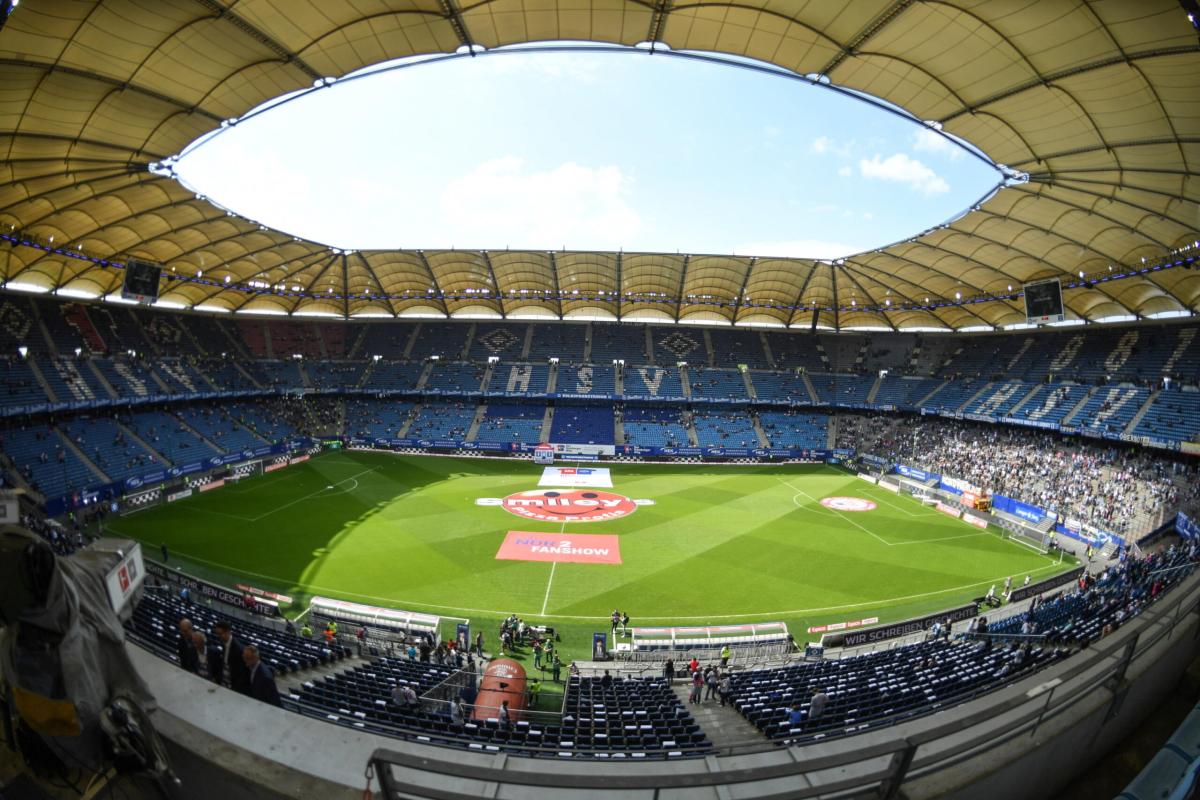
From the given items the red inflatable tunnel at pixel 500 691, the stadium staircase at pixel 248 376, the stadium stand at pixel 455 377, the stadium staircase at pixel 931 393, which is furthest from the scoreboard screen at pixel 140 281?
the stadium staircase at pixel 931 393

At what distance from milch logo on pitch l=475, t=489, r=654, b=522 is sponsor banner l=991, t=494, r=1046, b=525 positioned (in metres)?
24.4

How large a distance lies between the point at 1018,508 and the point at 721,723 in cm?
3441

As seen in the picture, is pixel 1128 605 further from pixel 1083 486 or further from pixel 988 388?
pixel 988 388

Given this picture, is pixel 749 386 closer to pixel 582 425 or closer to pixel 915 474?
pixel 582 425

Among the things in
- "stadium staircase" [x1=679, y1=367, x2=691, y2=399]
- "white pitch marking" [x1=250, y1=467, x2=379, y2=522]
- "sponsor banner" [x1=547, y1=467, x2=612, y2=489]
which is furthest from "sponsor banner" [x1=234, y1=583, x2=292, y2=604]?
"stadium staircase" [x1=679, y1=367, x2=691, y2=399]

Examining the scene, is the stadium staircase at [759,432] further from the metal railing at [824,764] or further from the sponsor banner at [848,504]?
the metal railing at [824,764]

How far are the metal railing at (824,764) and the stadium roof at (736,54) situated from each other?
749 inches

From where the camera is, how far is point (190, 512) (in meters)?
33.5

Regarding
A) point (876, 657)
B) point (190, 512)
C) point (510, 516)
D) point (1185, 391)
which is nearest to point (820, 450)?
point (1185, 391)

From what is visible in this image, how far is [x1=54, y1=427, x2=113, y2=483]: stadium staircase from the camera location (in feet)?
117

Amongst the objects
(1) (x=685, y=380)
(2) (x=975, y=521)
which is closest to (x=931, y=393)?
(2) (x=975, y=521)

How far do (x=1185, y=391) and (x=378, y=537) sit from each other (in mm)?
56410

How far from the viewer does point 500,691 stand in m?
13.4

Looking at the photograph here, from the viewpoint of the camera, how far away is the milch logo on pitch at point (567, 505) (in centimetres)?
3519
